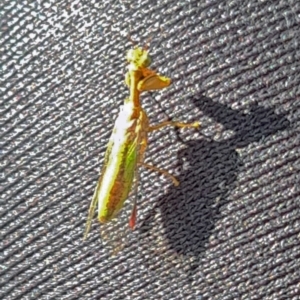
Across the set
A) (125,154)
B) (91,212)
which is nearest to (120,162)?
(125,154)

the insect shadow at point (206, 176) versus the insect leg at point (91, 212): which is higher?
the insect leg at point (91, 212)

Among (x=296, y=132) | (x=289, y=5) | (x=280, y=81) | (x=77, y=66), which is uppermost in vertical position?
(x=77, y=66)

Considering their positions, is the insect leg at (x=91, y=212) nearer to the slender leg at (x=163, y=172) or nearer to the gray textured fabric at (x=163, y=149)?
the gray textured fabric at (x=163, y=149)

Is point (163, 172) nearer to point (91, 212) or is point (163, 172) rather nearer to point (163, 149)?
point (163, 149)

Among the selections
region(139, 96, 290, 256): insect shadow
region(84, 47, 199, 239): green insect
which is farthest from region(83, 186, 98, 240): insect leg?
region(139, 96, 290, 256): insect shadow

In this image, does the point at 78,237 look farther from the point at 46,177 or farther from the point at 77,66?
the point at 77,66

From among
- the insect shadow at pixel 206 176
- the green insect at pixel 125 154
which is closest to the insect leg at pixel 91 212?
the green insect at pixel 125 154

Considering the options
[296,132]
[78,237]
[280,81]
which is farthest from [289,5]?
[78,237]
